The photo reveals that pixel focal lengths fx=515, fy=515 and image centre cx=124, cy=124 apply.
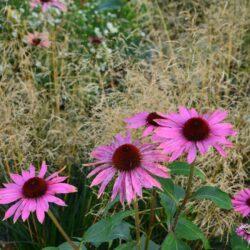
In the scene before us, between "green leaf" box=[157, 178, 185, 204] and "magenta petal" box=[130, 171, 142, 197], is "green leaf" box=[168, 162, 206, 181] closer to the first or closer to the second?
"green leaf" box=[157, 178, 185, 204]

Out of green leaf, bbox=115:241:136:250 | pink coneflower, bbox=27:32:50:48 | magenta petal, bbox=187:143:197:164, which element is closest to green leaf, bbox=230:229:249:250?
green leaf, bbox=115:241:136:250

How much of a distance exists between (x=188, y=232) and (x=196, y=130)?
283 millimetres

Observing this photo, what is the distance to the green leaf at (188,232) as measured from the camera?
1.30 metres

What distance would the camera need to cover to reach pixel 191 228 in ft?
4.38

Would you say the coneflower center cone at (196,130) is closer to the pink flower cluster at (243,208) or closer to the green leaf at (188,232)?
the green leaf at (188,232)

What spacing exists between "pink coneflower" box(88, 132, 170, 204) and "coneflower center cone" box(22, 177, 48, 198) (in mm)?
131

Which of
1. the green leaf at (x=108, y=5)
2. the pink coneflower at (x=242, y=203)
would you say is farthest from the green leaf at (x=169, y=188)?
the green leaf at (x=108, y=5)

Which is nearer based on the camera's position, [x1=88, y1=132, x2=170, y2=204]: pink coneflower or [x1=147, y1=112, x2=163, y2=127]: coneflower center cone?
[x1=88, y1=132, x2=170, y2=204]: pink coneflower

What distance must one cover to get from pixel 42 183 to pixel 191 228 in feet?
1.31

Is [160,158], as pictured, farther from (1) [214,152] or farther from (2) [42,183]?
(1) [214,152]

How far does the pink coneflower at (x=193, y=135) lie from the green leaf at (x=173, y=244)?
230 millimetres

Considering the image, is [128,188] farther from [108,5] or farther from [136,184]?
[108,5]

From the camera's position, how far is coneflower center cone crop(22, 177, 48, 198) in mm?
1257

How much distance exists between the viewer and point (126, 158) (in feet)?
3.98
